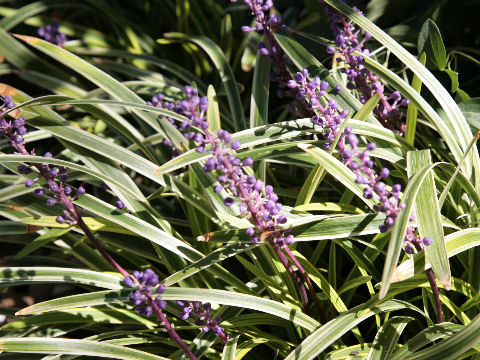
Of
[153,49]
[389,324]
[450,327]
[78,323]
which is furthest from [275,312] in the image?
[153,49]

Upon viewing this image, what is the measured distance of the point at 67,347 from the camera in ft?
5.79

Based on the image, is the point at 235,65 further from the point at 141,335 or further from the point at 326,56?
the point at 141,335

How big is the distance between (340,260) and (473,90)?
4.11 feet

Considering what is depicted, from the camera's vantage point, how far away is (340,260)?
2.39 meters

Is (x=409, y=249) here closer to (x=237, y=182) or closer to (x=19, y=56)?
(x=237, y=182)

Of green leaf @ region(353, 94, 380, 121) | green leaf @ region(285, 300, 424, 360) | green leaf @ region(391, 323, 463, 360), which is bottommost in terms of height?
green leaf @ region(391, 323, 463, 360)

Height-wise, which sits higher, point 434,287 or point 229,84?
point 229,84

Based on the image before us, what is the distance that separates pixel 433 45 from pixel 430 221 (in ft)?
2.58

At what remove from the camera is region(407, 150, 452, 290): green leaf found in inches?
55.5

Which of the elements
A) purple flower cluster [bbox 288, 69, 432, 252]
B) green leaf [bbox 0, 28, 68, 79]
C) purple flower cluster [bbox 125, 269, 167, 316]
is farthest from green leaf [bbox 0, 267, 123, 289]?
green leaf [bbox 0, 28, 68, 79]

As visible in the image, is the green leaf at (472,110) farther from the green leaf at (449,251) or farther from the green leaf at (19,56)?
the green leaf at (19,56)

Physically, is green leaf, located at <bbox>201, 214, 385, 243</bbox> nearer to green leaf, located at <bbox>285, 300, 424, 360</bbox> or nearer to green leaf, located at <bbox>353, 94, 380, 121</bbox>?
green leaf, located at <bbox>285, 300, 424, 360</bbox>

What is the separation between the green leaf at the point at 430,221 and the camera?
55.5 inches

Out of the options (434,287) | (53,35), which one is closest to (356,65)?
(434,287)
